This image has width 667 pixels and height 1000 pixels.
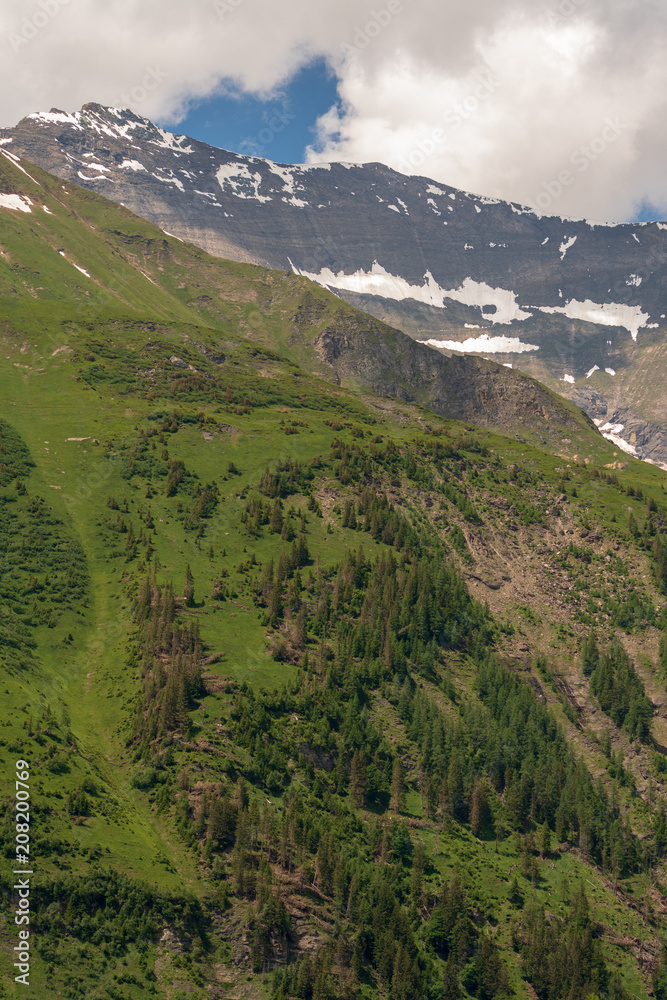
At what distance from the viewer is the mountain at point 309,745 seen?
91938 mm

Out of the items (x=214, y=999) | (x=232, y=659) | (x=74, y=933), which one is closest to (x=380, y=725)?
(x=232, y=659)

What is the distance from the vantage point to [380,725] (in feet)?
456

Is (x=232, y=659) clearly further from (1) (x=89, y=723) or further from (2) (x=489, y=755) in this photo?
(2) (x=489, y=755)

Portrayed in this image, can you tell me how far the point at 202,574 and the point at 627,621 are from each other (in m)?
99.8

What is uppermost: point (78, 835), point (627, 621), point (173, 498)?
point (173, 498)

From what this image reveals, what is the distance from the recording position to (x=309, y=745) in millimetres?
A: 124688

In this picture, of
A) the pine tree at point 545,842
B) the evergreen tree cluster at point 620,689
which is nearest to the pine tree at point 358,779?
the pine tree at point 545,842

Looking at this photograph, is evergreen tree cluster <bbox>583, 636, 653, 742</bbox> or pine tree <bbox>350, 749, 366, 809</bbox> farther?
evergreen tree cluster <bbox>583, 636, 653, 742</bbox>

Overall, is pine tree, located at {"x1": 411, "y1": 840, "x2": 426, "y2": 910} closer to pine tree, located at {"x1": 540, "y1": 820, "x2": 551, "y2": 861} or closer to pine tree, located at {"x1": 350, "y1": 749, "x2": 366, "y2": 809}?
pine tree, located at {"x1": 350, "y1": 749, "x2": 366, "y2": 809}

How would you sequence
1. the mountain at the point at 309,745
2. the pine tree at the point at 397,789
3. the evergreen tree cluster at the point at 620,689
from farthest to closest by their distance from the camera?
the evergreen tree cluster at the point at 620,689 → the pine tree at the point at 397,789 → the mountain at the point at 309,745

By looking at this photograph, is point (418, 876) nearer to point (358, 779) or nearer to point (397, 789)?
point (397, 789)

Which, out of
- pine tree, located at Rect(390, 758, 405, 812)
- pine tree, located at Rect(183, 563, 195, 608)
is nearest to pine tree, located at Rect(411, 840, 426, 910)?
pine tree, located at Rect(390, 758, 405, 812)

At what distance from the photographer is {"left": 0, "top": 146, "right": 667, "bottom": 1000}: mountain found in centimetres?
9194

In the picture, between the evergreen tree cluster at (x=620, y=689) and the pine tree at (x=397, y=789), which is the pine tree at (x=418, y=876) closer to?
the pine tree at (x=397, y=789)
